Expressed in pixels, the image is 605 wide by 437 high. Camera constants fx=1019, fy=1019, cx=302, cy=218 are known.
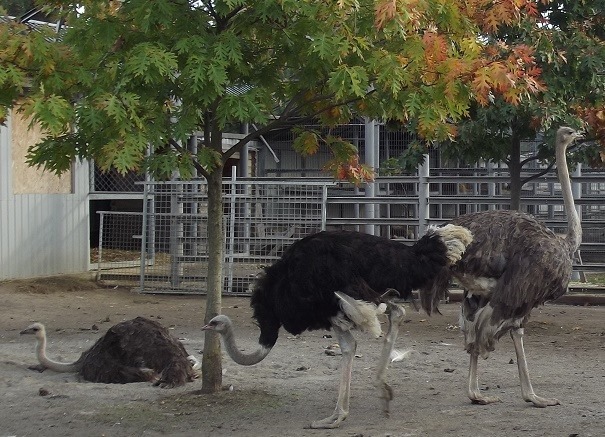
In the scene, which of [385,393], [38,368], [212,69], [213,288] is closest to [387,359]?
[385,393]

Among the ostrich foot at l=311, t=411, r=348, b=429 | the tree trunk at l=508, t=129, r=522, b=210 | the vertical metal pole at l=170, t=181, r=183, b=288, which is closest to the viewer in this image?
the ostrich foot at l=311, t=411, r=348, b=429

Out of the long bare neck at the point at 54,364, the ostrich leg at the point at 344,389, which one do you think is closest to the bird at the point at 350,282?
the ostrich leg at the point at 344,389

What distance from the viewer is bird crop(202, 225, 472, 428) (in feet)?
21.0

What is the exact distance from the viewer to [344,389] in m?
6.45

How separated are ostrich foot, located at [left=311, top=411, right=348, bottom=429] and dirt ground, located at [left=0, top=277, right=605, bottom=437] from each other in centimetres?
7

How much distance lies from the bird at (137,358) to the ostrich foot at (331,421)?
163 centimetres

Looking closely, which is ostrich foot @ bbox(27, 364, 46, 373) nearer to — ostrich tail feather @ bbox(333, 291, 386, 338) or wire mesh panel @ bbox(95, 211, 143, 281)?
ostrich tail feather @ bbox(333, 291, 386, 338)

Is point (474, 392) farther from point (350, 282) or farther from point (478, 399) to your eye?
point (350, 282)

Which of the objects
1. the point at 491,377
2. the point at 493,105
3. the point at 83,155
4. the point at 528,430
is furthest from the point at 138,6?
the point at 493,105

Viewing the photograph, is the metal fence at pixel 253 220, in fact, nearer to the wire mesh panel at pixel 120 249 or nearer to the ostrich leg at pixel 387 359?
the wire mesh panel at pixel 120 249

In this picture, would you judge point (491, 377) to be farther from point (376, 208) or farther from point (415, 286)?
point (376, 208)

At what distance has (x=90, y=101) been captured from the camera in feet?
19.9

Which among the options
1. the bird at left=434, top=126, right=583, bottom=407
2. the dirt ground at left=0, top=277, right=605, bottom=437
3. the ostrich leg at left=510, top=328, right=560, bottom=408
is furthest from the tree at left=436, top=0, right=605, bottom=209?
the ostrich leg at left=510, top=328, right=560, bottom=408

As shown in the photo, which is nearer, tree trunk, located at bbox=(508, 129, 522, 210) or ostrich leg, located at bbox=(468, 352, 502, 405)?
ostrich leg, located at bbox=(468, 352, 502, 405)
